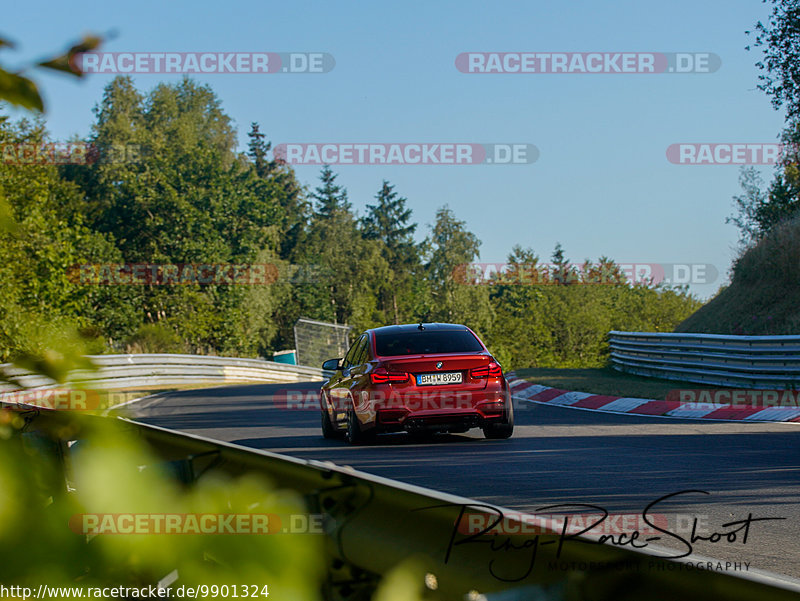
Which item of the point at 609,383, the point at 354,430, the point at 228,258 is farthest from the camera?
the point at 228,258

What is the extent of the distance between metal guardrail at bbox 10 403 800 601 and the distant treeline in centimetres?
56

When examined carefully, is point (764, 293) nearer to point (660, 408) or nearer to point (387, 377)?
point (660, 408)

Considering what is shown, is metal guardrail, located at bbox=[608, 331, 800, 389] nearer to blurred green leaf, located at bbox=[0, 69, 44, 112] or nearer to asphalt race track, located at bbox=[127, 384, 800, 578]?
asphalt race track, located at bbox=[127, 384, 800, 578]

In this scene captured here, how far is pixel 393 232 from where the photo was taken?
378ft

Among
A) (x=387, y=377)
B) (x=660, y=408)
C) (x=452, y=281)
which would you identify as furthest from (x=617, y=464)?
(x=452, y=281)

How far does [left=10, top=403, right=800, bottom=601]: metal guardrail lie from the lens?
1350 millimetres

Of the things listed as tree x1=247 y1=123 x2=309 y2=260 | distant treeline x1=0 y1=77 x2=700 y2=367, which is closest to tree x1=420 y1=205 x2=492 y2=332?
distant treeline x1=0 y1=77 x2=700 y2=367

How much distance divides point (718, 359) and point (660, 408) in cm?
449

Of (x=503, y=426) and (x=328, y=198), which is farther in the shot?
(x=328, y=198)

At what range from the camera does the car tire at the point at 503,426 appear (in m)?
11.5

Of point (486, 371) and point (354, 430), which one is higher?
point (486, 371)

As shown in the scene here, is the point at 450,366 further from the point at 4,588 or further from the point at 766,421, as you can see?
the point at 4,588

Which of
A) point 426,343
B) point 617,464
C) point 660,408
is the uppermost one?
point 426,343

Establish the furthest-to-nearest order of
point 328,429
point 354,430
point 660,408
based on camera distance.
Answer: point 660,408, point 328,429, point 354,430
